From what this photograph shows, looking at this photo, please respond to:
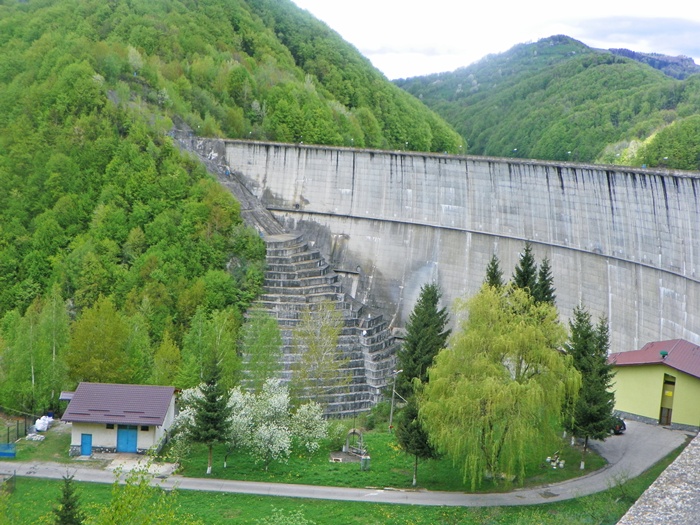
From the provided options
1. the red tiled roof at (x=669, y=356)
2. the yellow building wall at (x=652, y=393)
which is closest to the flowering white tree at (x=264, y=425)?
the yellow building wall at (x=652, y=393)

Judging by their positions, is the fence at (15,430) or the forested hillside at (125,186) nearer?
the fence at (15,430)

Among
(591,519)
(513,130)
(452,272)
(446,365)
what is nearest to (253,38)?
(513,130)

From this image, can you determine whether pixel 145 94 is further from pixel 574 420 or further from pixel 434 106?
pixel 434 106

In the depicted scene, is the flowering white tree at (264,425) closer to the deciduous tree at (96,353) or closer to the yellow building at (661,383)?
the deciduous tree at (96,353)

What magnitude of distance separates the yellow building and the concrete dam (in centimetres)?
336

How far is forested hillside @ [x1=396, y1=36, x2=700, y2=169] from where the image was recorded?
8781cm

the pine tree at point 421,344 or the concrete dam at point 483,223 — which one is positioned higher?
the concrete dam at point 483,223

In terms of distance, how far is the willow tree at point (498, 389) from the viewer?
2923 centimetres

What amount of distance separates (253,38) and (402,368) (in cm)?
6067

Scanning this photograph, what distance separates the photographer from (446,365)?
100 feet

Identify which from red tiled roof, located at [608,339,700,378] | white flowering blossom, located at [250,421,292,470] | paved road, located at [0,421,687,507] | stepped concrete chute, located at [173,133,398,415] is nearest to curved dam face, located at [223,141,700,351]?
red tiled roof, located at [608,339,700,378]

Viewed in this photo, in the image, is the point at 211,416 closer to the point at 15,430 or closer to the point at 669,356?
the point at 15,430

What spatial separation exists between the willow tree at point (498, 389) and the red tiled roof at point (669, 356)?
26.0 ft

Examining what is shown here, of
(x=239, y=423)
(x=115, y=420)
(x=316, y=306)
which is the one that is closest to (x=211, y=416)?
(x=239, y=423)
